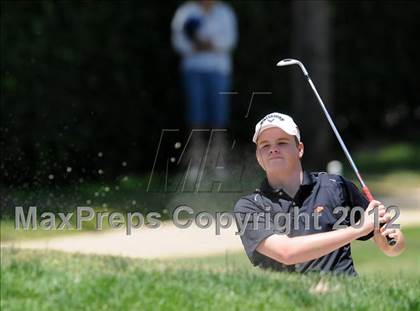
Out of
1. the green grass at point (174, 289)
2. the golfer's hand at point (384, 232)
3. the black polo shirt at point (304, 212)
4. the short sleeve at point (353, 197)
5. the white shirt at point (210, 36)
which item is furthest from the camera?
the white shirt at point (210, 36)

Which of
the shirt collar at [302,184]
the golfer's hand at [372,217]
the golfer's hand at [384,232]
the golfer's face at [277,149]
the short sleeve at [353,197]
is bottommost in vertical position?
the golfer's hand at [384,232]

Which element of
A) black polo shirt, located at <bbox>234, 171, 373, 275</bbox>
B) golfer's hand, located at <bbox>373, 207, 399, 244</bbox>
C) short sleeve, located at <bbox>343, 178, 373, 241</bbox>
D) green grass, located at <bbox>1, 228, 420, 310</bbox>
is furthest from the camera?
short sleeve, located at <bbox>343, 178, 373, 241</bbox>

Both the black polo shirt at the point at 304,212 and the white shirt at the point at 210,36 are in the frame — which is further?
Result: the white shirt at the point at 210,36

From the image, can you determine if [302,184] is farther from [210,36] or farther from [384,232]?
[210,36]

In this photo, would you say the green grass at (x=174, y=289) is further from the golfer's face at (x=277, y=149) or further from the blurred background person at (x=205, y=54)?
the blurred background person at (x=205, y=54)

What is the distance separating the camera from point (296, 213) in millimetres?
5219

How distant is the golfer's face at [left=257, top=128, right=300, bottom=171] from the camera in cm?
524

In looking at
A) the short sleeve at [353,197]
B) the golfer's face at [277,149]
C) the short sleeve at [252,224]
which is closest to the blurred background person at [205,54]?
the short sleeve at [353,197]

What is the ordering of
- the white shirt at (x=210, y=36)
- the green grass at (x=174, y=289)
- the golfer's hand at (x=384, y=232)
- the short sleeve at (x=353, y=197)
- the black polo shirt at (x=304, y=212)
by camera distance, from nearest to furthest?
the green grass at (x=174, y=289)
the golfer's hand at (x=384, y=232)
the black polo shirt at (x=304, y=212)
the short sleeve at (x=353, y=197)
the white shirt at (x=210, y=36)

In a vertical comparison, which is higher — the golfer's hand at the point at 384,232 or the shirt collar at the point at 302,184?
the shirt collar at the point at 302,184

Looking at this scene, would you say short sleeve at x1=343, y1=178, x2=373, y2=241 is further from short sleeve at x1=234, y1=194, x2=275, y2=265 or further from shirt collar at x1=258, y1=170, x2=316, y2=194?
short sleeve at x1=234, y1=194, x2=275, y2=265

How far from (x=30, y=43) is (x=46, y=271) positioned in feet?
20.5

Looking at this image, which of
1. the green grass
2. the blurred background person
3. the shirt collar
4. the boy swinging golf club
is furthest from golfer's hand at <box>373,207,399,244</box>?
the blurred background person

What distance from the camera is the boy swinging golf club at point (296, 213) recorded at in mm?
5055
